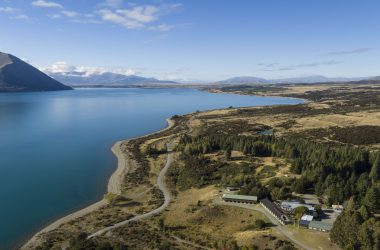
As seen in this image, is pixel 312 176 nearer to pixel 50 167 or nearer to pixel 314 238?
pixel 314 238

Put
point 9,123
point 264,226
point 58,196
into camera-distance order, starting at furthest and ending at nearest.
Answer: point 9,123 → point 58,196 → point 264,226

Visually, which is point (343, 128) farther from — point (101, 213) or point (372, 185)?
point (101, 213)

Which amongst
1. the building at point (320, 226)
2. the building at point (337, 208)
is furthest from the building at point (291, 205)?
the building at point (320, 226)

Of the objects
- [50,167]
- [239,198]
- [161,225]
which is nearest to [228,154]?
[239,198]

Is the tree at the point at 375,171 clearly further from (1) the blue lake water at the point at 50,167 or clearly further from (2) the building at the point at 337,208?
(1) the blue lake water at the point at 50,167

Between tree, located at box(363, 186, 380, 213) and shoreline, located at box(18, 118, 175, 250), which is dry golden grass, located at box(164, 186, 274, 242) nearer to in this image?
shoreline, located at box(18, 118, 175, 250)

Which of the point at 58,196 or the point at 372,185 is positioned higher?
the point at 372,185

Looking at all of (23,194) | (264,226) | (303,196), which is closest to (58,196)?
(23,194)
